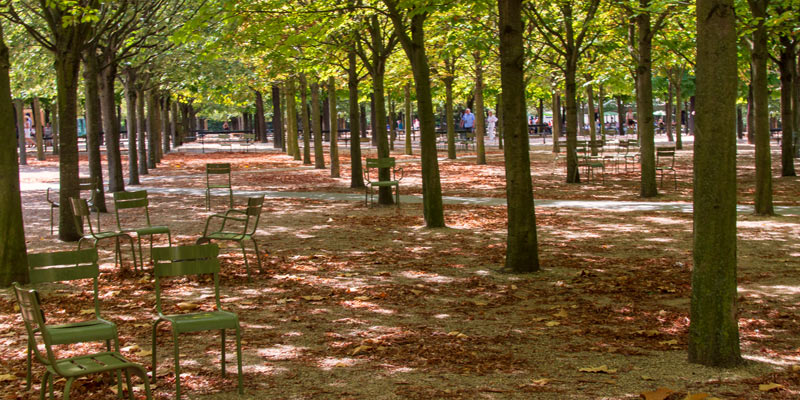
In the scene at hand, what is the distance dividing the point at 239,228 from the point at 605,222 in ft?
20.9

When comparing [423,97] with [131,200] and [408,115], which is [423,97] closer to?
[131,200]

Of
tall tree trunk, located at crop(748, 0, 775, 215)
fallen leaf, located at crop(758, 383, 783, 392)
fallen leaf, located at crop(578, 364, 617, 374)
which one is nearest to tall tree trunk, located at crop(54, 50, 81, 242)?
fallen leaf, located at crop(578, 364, 617, 374)

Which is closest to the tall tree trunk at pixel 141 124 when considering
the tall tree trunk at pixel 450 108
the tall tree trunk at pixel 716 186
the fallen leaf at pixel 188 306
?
the tall tree trunk at pixel 450 108

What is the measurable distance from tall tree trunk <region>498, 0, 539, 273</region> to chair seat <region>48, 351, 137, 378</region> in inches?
226

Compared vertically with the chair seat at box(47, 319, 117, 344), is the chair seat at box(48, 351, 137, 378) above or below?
below

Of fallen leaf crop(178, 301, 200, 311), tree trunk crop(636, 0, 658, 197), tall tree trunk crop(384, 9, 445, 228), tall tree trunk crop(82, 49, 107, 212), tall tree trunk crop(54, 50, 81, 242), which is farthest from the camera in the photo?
tree trunk crop(636, 0, 658, 197)

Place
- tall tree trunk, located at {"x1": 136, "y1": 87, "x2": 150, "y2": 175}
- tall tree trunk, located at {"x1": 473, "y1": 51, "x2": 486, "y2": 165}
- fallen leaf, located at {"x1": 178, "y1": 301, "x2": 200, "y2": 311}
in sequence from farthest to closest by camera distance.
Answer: tall tree trunk, located at {"x1": 473, "y1": 51, "x2": 486, "y2": 165} → tall tree trunk, located at {"x1": 136, "y1": 87, "x2": 150, "y2": 175} → fallen leaf, located at {"x1": 178, "y1": 301, "x2": 200, "y2": 311}

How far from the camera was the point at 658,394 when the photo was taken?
5234 mm

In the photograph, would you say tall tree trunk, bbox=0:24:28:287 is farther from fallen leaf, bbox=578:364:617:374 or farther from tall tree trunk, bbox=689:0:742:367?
tall tree trunk, bbox=689:0:742:367

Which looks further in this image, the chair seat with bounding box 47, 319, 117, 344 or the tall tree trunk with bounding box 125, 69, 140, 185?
the tall tree trunk with bounding box 125, 69, 140, 185

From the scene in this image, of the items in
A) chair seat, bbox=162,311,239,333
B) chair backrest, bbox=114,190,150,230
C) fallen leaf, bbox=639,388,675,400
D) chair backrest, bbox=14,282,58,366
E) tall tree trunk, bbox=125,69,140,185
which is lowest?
fallen leaf, bbox=639,388,675,400

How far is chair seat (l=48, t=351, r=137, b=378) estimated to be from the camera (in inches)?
184

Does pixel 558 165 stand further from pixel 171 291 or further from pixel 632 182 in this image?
pixel 171 291

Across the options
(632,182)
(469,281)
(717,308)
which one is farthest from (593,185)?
(717,308)
